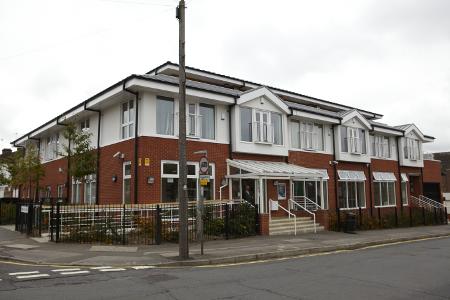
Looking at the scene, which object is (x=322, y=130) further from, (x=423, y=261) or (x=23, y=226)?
(x=23, y=226)

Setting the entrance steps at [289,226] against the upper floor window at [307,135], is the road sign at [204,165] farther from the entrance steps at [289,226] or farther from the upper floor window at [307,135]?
the upper floor window at [307,135]

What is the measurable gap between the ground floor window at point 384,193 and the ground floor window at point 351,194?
1849mm

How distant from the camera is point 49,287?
8.34 meters

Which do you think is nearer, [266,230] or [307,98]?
[266,230]

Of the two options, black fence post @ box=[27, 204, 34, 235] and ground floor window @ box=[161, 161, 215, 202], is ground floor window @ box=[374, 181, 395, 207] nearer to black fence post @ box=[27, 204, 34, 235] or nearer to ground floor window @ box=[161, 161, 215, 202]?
ground floor window @ box=[161, 161, 215, 202]

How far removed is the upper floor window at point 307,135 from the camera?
82.9 ft

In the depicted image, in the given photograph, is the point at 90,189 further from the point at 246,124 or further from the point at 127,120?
the point at 246,124

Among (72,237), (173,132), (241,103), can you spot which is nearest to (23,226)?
(72,237)

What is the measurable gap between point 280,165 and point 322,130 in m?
5.94

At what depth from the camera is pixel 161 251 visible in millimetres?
13461

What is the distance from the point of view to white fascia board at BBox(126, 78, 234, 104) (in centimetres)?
1772

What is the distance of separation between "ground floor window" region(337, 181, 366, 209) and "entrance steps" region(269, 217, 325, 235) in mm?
6019

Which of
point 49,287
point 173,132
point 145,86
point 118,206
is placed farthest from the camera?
point 173,132

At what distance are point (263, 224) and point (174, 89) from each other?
22.8 ft
